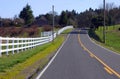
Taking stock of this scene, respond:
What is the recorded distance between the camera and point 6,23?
173500mm

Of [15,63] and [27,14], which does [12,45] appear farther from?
[27,14]

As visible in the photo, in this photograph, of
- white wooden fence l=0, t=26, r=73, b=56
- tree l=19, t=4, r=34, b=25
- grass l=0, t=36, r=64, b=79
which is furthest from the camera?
tree l=19, t=4, r=34, b=25

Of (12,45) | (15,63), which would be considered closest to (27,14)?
(12,45)

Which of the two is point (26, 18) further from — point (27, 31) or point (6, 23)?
point (27, 31)

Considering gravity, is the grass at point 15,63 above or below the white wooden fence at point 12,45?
below

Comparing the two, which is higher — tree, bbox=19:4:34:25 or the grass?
tree, bbox=19:4:34:25

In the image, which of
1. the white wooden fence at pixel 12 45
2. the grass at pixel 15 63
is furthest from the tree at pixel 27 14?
the grass at pixel 15 63

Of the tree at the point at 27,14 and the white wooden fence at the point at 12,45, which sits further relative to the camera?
the tree at the point at 27,14

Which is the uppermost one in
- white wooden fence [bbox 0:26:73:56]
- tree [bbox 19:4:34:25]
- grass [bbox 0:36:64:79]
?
tree [bbox 19:4:34:25]

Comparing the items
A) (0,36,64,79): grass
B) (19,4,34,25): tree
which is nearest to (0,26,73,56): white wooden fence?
(0,36,64,79): grass

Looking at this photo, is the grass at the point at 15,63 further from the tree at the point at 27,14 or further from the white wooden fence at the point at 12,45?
the tree at the point at 27,14

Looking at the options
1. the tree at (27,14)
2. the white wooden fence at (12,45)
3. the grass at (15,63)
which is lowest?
the grass at (15,63)

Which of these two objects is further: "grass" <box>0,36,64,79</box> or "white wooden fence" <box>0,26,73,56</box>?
"white wooden fence" <box>0,26,73,56</box>

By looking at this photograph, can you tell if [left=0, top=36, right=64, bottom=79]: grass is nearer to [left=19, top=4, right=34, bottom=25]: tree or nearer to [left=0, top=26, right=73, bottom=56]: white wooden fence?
[left=0, top=26, right=73, bottom=56]: white wooden fence
